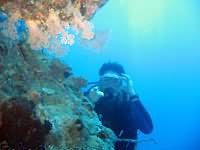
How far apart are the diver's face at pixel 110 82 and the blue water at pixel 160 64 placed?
4834cm

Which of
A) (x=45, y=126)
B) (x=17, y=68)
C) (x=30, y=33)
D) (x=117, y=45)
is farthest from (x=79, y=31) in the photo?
(x=117, y=45)

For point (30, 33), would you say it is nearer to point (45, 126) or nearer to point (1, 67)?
point (1, 67)

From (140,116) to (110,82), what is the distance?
95 cm

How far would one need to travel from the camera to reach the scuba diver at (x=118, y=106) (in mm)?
4852

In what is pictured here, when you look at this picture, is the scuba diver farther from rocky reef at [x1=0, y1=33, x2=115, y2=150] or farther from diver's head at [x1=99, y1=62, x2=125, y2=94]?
rocky reef at [x1=0, y1=33, x2=115, y2=150]

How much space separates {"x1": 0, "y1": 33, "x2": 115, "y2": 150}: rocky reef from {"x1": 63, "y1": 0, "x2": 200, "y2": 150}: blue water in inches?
1991

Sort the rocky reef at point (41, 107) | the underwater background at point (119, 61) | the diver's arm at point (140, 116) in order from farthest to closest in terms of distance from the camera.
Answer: the diver's arm at point (140, 116)
the underwater background at point (119, 61)
the rocky reef at point (41, 107)

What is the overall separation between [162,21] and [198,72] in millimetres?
17859

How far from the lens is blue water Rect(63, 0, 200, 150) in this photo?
61656 millimetres

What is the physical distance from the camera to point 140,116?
18.7 feet

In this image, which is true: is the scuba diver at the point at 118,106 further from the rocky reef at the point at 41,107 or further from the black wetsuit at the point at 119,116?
the rocky reef at the point at 41,107

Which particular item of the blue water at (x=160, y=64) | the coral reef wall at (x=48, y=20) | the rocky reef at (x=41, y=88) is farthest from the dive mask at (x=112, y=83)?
the blue water at (x=160, y=64)

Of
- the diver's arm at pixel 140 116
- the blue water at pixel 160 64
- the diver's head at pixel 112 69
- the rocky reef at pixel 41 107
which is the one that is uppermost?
the blue water at pixel 160 64

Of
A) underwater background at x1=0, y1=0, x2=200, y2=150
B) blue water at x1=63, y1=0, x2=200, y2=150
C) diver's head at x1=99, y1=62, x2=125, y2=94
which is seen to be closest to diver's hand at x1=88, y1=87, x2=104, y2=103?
diver's head at x1=99, y1=62, x2=125, y2=94
